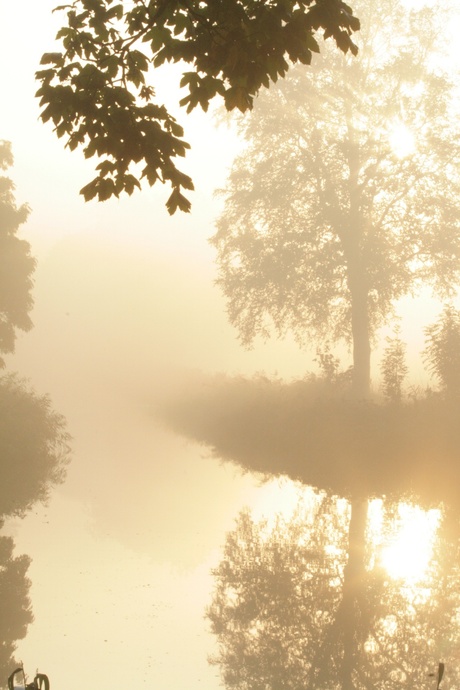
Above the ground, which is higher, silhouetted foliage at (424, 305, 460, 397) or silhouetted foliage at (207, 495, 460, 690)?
silhouetted foliage at (424, 305, 460, 397)

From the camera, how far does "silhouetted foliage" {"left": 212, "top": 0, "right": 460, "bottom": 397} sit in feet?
87.8

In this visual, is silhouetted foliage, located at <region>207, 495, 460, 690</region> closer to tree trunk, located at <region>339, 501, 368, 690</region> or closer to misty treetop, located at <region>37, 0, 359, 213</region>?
tree trunk, located at <region>339, 501, 368, 690</region>

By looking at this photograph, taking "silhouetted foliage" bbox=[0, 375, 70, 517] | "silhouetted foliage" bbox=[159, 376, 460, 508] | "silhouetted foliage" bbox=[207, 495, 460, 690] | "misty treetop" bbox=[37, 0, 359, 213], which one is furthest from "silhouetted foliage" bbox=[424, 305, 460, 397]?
"misty treetop" bbox=[37, 0, 359, 213]

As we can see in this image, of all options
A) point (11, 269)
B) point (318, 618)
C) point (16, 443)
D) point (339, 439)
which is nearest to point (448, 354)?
point (339, 439)

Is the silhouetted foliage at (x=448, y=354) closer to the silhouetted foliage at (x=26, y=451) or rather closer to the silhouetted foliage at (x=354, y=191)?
the silhouetted foliage at (x=354, y=191)

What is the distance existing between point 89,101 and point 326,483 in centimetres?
1312

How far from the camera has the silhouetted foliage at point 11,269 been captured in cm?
2475

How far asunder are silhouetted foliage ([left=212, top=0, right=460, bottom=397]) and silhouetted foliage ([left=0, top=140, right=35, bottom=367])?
7.42m

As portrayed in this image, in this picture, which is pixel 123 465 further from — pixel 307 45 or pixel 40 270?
pixel 40 270

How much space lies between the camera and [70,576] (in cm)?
1123

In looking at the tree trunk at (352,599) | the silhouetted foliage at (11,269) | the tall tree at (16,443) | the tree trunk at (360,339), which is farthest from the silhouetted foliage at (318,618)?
the silhouetted foliage at (11,269)

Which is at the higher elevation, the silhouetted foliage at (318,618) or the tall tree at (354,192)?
the tall tree at (354,192)

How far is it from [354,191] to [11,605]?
21023mm

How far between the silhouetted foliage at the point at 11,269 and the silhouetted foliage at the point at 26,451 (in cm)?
215
